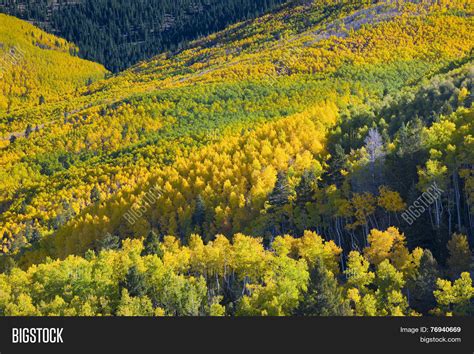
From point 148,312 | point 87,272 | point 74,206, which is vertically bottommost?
point 148,312

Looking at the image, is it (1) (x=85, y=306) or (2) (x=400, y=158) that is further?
(2) (x=400, y=158)

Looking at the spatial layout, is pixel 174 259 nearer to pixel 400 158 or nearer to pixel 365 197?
pixel 365 197

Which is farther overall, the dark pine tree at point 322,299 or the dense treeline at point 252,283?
the dense treeline at point 252,283

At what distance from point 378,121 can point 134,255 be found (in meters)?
68.1

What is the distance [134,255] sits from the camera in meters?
95.8

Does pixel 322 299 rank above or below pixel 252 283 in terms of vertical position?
below

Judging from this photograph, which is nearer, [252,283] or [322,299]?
[322,299]

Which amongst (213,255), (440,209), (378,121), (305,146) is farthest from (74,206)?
(440,209)

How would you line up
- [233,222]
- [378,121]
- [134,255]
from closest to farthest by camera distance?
[134,255], [233,222], [378,121]

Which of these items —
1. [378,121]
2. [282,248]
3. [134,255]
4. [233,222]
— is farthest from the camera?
[378,121]

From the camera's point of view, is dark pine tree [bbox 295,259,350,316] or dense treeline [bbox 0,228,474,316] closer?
dark pine tree [bbox 295,259,350,316]

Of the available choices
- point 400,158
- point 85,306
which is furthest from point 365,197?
point 85,306

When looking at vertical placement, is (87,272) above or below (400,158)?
below

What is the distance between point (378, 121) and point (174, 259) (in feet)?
210
